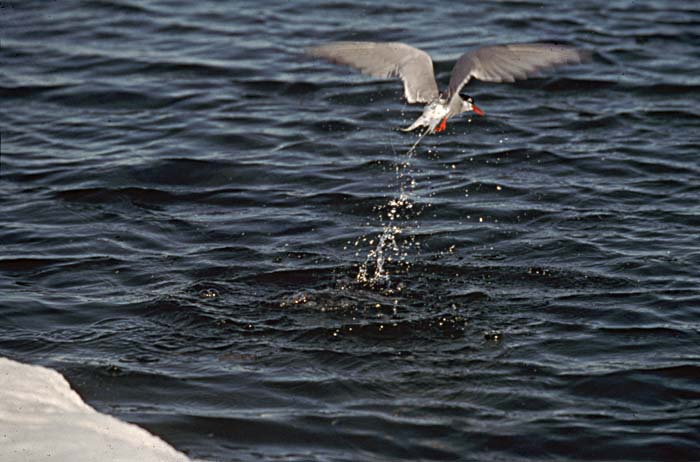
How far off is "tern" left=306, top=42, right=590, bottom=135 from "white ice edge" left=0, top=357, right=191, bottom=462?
235 centimetres

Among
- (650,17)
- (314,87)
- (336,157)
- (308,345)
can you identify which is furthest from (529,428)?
(650,17)

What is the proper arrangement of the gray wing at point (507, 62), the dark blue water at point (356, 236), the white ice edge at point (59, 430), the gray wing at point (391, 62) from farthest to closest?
the gray wing at point (391, 62), the gray wing at point (507, 62), the dark blue water at point (356, 236), the white ice edge at point (59, 430)

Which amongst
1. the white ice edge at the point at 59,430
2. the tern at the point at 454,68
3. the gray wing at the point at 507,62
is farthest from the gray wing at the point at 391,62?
the white ice edge at the point at 59,430

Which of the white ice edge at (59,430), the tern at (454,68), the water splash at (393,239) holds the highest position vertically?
the tern at (454,68)

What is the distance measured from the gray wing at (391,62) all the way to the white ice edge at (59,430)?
97.0 inches

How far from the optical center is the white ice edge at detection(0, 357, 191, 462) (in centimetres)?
555

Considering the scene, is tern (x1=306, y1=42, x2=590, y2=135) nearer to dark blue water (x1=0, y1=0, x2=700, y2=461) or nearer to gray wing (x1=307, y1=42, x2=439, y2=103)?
gray wing (x1=307, y1=42, x2=439, y2=103)

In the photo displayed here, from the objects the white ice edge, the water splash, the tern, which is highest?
the tern

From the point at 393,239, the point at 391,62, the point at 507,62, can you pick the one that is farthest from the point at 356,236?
the point at 507,62

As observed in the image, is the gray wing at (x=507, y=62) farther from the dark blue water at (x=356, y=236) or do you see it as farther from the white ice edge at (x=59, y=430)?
the white ice edge at (x=59, y=430)

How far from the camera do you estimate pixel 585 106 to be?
35.0ft

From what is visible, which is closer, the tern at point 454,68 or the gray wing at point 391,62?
the tern at point 454,68

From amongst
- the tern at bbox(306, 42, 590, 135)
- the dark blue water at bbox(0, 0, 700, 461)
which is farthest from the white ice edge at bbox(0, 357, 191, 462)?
the tern at bbox(306, 42, 590, 135)

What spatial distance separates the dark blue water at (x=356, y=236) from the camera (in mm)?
6023
